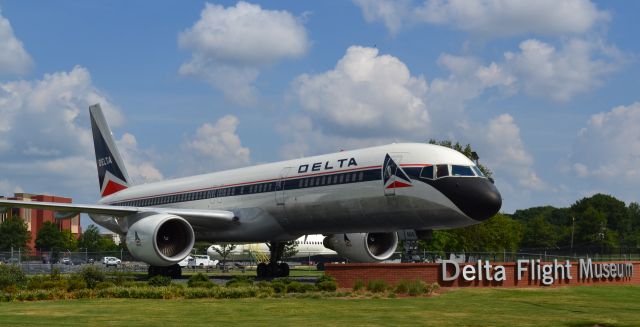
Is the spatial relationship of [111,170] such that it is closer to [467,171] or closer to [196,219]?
[196,219]

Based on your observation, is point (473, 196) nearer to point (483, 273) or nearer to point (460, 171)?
point (460, 171)

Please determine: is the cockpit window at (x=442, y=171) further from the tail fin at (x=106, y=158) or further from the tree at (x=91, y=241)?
the tree at (x=91, y=241)

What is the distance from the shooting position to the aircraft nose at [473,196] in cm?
2339

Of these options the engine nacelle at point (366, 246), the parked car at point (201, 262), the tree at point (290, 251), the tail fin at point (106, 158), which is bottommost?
the parked car at point (201, 262)

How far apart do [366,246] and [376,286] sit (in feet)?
24.9

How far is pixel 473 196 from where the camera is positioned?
2341 centimetres

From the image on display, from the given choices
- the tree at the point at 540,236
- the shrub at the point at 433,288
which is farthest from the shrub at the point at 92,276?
the tree at the point at 540,236

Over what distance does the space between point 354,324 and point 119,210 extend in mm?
18485

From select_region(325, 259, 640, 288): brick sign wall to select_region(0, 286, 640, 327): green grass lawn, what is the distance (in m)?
2.06

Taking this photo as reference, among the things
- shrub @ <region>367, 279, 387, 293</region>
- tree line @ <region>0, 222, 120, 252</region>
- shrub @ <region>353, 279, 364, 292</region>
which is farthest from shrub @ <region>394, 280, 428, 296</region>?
tree line @ <region>0, 222, 120, 252</region>

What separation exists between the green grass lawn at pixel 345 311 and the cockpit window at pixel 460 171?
11.7 feet

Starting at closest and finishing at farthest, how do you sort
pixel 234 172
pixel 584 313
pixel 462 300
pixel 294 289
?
pixel 584 313
pixel 462 300
pixel 294 289
pixel 234 172

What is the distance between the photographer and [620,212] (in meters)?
155

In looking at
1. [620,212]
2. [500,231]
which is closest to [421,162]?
[500,231]
